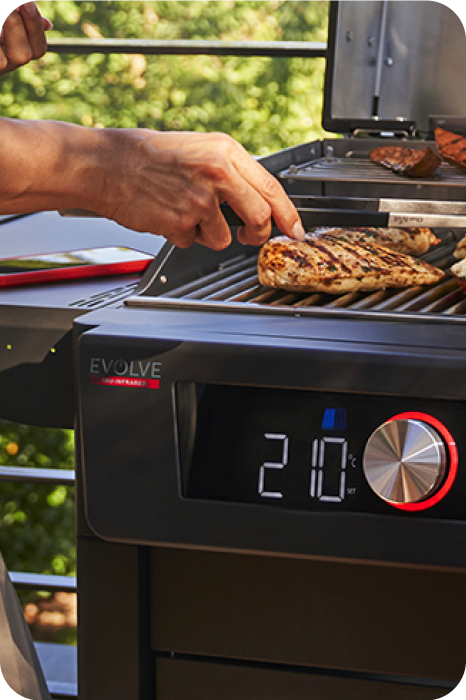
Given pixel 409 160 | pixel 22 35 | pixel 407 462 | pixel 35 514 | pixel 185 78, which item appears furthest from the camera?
pixel 185 78

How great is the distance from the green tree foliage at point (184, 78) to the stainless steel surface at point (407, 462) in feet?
13.8

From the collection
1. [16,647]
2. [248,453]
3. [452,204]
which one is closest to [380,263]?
[452,204]

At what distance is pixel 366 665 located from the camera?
765 millimetres

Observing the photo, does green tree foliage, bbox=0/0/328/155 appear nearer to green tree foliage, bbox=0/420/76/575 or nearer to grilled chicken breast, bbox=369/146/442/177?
green tree foliage, bbox=0/420/76/575

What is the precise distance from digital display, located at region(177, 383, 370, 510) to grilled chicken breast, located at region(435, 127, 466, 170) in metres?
0.79

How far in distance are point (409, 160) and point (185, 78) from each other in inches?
150

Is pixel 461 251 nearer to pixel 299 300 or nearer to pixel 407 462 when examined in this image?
pixel 299 300

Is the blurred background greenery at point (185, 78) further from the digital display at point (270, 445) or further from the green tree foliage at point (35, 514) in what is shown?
the digital display at point (270, 445)

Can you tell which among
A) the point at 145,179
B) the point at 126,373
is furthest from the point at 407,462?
the point at 145,179

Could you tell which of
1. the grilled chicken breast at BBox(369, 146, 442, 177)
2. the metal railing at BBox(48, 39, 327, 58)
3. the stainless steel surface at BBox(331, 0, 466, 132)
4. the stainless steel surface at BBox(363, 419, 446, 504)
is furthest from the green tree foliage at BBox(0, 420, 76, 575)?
the stainless steel surface at BBox(363, 419, 446, 504)

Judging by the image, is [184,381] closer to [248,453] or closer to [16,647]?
[248,453]

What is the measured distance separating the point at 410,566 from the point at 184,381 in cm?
28

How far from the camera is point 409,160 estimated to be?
1309 mm

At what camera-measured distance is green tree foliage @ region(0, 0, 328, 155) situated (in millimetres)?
4672
